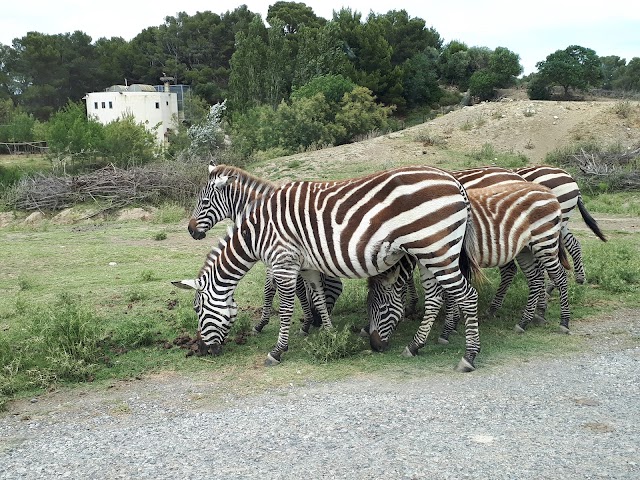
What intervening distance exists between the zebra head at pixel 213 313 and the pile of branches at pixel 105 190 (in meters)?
13.4

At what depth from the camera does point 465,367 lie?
6.04m

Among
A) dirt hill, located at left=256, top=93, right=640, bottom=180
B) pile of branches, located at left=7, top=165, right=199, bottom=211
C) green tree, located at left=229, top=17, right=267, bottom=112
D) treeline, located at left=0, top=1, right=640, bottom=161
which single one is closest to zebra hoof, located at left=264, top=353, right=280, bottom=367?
pile of branches, located at left=7, top=165, right=199, bottom=211

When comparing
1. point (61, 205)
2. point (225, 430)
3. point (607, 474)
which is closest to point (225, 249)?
point (225, 430)

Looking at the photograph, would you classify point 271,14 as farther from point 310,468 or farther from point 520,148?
point 310,468

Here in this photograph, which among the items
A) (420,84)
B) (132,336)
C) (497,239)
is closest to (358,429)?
(497,239)

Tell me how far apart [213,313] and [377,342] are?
1.81 metres

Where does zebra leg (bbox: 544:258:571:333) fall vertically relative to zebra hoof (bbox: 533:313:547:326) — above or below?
above

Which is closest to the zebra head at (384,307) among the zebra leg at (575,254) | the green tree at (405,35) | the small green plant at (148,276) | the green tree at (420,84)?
the zebra leg at (575,254)

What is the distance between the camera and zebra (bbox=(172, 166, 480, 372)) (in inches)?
239

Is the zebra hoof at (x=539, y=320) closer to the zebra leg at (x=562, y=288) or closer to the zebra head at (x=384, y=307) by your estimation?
the zebra leg at (x=562, y=288)

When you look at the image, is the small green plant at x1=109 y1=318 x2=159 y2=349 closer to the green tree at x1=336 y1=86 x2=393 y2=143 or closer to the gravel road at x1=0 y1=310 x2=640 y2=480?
the gravel road at x1=0 y1=310 x2=640 y2=480

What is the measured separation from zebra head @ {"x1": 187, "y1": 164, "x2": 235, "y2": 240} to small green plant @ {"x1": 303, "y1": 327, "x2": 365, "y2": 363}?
228 cm

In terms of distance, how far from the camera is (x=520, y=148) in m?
23.0

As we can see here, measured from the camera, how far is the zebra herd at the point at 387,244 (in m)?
6.11
